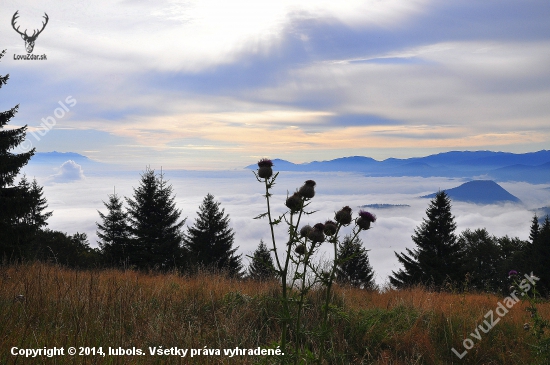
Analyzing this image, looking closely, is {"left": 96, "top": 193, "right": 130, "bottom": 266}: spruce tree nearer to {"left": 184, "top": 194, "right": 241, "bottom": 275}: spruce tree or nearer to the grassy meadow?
{"left": 184, "top": 194, "right": 241, "bottom": 275}: spruce tree

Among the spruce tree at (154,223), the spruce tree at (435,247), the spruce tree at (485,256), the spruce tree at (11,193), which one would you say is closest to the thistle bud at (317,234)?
the spruce tree at (11,193)

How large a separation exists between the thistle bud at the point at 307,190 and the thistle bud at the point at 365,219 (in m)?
0.47

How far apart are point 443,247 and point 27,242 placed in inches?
1584

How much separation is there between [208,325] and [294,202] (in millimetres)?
3445

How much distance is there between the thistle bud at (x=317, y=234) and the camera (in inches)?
107

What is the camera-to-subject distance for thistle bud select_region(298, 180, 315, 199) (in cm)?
288

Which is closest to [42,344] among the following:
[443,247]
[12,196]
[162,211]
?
[12,196]

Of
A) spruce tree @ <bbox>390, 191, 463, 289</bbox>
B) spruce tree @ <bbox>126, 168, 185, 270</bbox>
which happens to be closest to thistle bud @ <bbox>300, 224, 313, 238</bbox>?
spruce tree @ <bbox>126, 168, 185, 270</bbox>

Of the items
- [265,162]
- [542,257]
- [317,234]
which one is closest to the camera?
[317,234]

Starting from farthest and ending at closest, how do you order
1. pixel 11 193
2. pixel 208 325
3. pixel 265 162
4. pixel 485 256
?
1. pixel 485 256
2. pixel 11 193
3. pixel 208 325
4. pixel 265 162

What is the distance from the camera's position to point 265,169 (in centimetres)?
313

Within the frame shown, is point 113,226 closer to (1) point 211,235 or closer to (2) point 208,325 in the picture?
(1) point 211,235

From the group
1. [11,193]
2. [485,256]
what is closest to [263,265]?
[11,193]

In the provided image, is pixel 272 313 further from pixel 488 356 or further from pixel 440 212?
pixel 440 212
